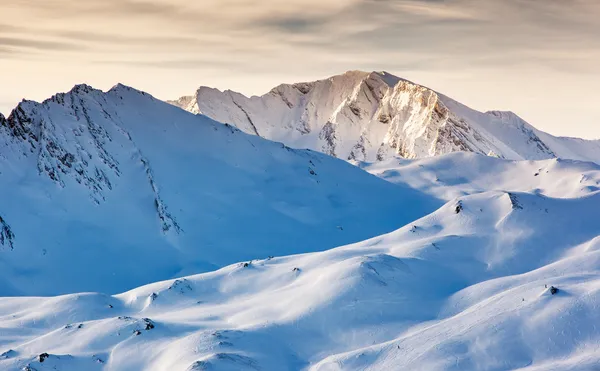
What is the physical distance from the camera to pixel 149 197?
6888cm

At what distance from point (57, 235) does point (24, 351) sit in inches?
1299

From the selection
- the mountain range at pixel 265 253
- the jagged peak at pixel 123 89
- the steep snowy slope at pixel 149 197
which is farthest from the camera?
the jagged peak at pixel 123 89

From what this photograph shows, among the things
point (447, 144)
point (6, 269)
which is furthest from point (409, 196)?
point (447, 144)

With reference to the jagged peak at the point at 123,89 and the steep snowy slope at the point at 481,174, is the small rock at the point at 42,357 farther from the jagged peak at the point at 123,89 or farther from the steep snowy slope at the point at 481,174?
the steep snowy slope at the point at 481,174

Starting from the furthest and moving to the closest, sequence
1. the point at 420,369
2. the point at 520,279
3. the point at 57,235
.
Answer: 1. the point at 57,235
2. the point at 520,279
3. the point at 420,369

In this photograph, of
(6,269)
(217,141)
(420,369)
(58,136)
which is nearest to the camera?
(420,369)

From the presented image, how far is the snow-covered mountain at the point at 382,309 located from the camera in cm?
2662

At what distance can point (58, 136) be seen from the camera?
227ft

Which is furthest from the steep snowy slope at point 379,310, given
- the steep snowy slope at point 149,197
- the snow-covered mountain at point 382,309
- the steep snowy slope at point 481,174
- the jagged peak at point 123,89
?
the jagged peak at point 123,89

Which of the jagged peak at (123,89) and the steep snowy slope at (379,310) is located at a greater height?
the jagged peak at (123,89)

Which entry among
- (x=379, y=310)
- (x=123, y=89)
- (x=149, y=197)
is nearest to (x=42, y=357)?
(x=379, y=310)

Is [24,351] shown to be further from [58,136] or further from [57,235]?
[58,136]

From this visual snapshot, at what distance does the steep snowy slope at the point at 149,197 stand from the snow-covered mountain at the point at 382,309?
19.8 meters

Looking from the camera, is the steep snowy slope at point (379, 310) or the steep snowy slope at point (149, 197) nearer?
the steep snowy slope at point (379, 310)
